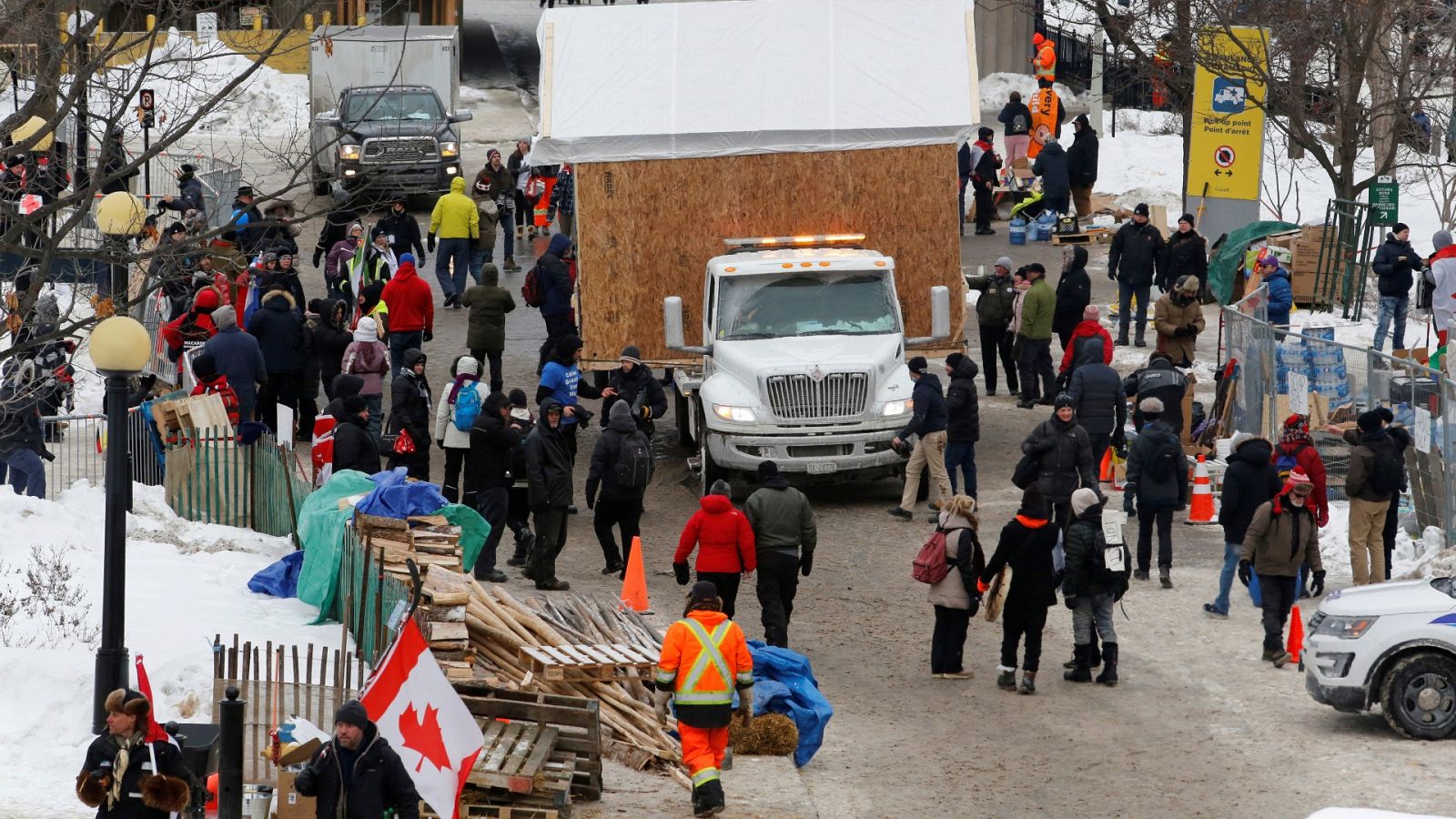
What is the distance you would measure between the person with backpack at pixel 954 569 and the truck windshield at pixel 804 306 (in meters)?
5.59

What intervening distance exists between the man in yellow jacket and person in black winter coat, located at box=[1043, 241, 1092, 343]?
813 centimetres

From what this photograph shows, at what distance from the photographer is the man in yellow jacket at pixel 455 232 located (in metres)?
26.4

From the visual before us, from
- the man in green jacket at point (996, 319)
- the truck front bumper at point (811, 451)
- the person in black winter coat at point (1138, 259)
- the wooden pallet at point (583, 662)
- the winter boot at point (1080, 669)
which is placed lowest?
the winter boot at point (1080, 669)

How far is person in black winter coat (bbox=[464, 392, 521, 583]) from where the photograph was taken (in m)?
16.7

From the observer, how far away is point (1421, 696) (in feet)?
43.6

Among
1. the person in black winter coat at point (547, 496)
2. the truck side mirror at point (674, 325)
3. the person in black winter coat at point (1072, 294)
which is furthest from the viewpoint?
the person in black winter coat at point (1072, 294)

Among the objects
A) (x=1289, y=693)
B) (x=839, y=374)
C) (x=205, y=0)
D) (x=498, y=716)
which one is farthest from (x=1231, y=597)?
(x=205, y=0)

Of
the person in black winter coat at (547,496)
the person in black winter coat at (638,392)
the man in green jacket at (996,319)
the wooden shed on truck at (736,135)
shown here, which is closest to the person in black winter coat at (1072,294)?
the man in green jacket at (996,319)

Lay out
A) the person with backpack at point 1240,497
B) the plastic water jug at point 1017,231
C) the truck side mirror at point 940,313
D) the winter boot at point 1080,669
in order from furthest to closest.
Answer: the plastic water jug at point 1017,231 → the truck side mirror at point 940,313 → the person with backpack at point 1240,497 → the winter boot at point 1080,669

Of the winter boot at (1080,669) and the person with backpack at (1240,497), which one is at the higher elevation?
the person with backpack at (1240,497)

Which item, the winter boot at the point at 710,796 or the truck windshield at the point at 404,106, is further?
the truck windshield at the point at 404,106

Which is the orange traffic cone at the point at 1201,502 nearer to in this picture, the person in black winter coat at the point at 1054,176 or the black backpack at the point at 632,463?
the black backpack at the point at 632,463

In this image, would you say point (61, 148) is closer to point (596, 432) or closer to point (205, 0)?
point (205, 0)

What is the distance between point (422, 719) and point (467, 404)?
8.26 m
